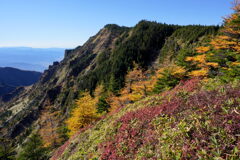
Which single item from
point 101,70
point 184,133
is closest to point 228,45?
point 184,133

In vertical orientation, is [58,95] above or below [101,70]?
below

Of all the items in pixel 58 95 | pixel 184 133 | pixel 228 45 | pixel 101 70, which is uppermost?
pixel 228 45

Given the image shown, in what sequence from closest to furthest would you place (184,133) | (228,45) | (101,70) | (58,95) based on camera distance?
(184,133) < (228,45) < (101,70) < (58,95)

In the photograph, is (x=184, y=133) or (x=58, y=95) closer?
(x=184, y=133)

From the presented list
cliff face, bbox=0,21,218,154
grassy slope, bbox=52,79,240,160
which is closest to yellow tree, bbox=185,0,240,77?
grassy slope, bbox=52,79,240,160

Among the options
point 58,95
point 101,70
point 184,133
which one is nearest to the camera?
point 184,133

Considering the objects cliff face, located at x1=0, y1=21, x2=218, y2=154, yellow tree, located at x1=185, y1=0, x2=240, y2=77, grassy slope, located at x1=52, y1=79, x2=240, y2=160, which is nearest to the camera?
grassy slope, located at x1=52, y1=79, x2=240, y2=160

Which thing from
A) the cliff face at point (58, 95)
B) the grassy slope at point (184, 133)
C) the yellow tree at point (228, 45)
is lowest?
the cliff face at point (58, 95)

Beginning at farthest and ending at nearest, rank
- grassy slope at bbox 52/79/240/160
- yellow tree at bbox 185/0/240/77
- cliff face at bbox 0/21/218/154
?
cliff face at bbox 0/21/218/154, yellow tree at bbox 185/0/240/77, grassy slope at bbox 52/79/240/160

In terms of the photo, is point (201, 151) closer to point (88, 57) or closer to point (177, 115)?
point (177, 115)

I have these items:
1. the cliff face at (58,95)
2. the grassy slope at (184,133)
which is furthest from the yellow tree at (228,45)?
the cliff face at (58,95)

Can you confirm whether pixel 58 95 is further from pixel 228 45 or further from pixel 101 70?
pixel 228 45

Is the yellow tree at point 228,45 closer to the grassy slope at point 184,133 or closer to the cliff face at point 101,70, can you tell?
the grassy slope at point 184,133

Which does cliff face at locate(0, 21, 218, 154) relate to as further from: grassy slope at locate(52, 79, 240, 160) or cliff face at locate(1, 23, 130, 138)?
grassy slope at locate(52, 79, 240, 160)
